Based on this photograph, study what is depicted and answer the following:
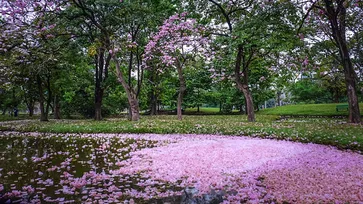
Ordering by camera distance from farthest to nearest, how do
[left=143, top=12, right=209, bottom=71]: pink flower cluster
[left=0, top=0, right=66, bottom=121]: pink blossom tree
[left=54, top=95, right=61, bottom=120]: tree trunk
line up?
[left=54, top=95, right=61, bottom=120]: tree trunk → [left=143, top=12, right=209, bottom=71]: pink flower cluster → [left=0, top=0, right=66, bottom=121]: pink blossom tree

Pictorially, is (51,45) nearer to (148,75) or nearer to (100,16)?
(100,16)

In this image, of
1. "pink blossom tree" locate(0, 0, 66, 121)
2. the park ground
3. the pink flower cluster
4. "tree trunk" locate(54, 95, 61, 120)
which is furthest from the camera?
"tree trunk" locate(54, 95, 61, 120)

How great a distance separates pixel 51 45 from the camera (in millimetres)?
17953

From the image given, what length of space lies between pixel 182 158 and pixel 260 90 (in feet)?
116

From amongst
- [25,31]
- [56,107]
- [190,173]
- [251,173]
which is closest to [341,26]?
[251,173]

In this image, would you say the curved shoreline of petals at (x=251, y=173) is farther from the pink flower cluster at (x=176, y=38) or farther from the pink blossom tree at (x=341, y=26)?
the pink flower cluster at (x=176, y=38)

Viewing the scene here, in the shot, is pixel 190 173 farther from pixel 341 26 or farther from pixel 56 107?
pixel 56 107

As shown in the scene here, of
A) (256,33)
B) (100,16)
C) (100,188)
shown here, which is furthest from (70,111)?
(100,188)

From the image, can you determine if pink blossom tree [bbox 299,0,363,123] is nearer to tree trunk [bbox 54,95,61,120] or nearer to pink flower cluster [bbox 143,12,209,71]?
pink flower cluster [bbox 143,12,209,71]

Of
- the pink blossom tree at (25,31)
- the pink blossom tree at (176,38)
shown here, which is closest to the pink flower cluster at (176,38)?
the pink blossom tree at (176,38)

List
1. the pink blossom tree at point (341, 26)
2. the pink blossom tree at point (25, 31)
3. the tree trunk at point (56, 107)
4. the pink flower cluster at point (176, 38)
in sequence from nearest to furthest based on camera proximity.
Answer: the pink blossom tree at point (25, 31)
the pink blossom tree at point (341, 26)
the pink flower cluster at point (176, 38)
the tree trunk at point (56, 107)

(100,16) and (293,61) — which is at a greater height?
(100,16)

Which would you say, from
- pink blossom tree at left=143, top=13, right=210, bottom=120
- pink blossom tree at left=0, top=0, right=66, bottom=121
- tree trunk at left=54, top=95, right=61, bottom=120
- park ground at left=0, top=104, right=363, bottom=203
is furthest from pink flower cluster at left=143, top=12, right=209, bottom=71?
tree trunk at left=54, top=95, right=61, bottom=120

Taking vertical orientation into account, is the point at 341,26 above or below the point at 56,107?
above
